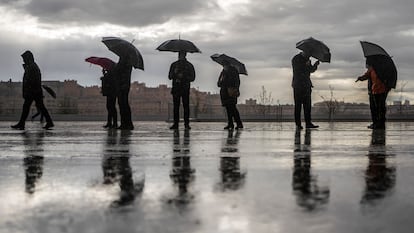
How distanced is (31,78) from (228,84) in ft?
15.1

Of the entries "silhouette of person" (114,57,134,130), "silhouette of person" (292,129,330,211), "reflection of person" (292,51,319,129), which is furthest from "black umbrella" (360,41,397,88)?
"silhouette of person" (292,129,330,211)

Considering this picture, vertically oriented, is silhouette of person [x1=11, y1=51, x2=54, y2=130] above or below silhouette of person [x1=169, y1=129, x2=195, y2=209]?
above

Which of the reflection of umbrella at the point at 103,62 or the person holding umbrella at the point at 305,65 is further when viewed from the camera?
the reflection of umbrella at the point at 103,62

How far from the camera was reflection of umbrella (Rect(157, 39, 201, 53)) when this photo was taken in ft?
48.9

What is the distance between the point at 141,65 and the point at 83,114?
25827 mm

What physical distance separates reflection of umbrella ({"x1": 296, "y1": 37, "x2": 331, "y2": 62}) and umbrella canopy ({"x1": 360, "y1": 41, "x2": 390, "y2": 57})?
0.85 meters

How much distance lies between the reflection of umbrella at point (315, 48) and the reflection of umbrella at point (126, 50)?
3.77 m

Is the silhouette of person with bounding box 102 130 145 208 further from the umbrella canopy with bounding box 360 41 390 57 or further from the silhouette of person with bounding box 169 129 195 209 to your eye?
the umbrella canopy with bounding box 360 41 390 57

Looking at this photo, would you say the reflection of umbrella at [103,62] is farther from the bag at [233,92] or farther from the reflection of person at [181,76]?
the bag at [233,92]

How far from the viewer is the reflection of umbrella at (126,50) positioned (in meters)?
13.0

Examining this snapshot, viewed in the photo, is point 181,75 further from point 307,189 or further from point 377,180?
point 307,189

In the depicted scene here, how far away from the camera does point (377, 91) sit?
44.6ft

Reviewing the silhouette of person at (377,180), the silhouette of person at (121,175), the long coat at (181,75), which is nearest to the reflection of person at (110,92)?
the long coat at (181,75)

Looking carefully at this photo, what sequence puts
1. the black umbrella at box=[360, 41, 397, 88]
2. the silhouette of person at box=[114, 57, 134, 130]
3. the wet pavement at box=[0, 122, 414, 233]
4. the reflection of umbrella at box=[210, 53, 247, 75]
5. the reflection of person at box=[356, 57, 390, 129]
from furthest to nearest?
1. the reflection of umbrella at box=[210, 53, 247, 75]
2. the reflection of person at box=[356, 57, 390, 129]
3. the black umbrella at box=[360, 41, 397, 88]
4. the silhouette of person at box=[114, 57, 134, 130]
5. the wet pavement at box=[0, 122, 414, 233]
